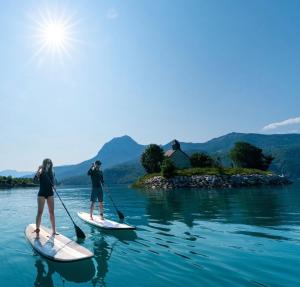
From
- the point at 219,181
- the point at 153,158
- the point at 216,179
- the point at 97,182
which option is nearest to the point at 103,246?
the point at 97,182

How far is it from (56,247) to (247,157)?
9637 centimetres

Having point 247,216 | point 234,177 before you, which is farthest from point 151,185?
point 247,216

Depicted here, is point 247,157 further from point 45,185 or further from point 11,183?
point 11,183

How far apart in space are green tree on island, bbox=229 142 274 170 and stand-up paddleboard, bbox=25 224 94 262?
309ft

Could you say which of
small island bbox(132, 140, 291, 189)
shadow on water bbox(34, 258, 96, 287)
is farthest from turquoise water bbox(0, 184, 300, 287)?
small island bbox(132, 140, 291, 189)

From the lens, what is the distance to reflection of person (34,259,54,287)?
798 cm

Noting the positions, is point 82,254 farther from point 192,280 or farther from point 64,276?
point 192,280

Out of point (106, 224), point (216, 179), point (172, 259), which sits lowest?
point (172, 259)

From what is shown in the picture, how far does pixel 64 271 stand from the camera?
898 cm

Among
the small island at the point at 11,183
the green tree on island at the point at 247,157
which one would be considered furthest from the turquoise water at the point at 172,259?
the small island at the point at 11,183

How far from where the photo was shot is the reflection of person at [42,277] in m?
7.98

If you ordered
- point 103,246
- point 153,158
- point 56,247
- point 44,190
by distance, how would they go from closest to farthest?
1. point 56,247
2. point 103,246
3. point 44,190
4. point 153,158

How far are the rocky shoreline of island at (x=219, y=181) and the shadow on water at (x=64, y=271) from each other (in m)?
56.7

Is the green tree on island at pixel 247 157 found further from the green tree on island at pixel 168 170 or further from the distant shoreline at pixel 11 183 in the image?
the distant shoreline at pixel 11 183
